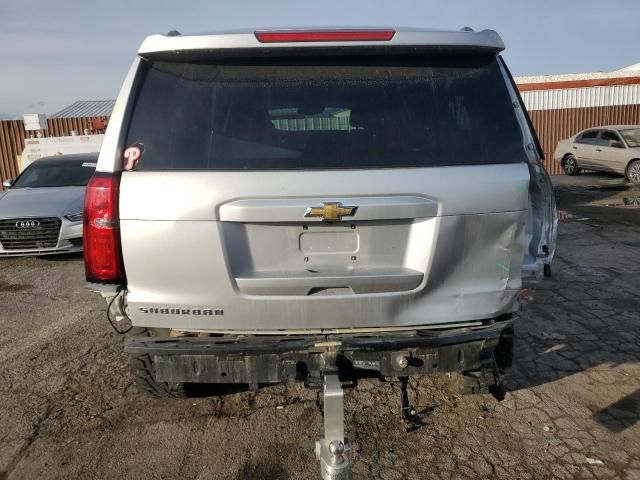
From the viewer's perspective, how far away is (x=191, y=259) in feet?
8.29

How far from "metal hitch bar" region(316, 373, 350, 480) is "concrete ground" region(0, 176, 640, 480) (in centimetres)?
68

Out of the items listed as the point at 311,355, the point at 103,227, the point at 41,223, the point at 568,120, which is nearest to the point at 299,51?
the point at 103,227

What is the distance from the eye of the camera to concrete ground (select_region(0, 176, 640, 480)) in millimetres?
3010

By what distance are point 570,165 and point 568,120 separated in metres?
3.46

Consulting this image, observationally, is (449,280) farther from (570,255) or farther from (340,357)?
(570,255)

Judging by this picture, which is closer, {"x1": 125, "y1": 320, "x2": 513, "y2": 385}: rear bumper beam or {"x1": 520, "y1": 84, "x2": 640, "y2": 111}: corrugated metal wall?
{"x1": 125, "y1": 320, "x2": 513, "y2": 385}: rear bumper beam

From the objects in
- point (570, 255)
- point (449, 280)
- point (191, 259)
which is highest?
point (191, 259)

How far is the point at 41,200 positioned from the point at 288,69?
21.6ft

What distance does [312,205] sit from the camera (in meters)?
2.47

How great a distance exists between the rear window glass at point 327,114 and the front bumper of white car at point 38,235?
5.49 m

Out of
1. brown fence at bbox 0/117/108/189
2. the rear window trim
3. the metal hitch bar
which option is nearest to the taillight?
the rear window trim

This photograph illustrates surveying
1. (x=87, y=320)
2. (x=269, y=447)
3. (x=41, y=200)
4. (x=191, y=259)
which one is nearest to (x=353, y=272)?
(x=191, y=259)

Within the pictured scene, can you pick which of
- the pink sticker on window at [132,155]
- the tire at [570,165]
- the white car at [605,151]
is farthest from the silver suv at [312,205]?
the tire at [570,165]

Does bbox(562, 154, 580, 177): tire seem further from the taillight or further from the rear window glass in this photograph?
the taillight
